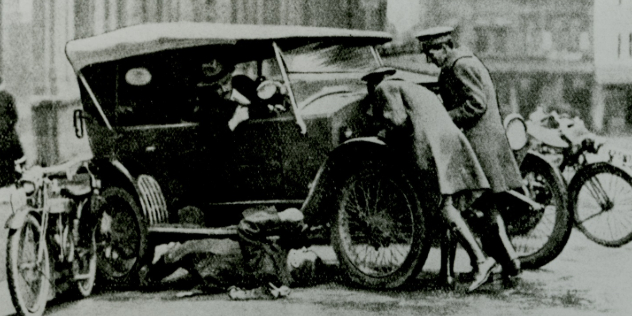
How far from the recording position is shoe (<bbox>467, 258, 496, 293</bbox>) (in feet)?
14.3

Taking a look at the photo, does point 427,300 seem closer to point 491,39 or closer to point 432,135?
point 432,135

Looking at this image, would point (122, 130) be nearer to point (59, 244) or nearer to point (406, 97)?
point (59, 244)

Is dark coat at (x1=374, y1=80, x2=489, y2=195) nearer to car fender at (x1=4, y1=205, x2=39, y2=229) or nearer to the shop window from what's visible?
car fender at (x1=4, y1=205, x2=39, y2=229)

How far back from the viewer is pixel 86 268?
16.6 ft

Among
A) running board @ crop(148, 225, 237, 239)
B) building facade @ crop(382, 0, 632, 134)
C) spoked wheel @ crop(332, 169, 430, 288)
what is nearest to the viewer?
spoked wheel @ crop(332, 169, 430, 288)

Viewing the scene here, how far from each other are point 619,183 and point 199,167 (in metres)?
3.08

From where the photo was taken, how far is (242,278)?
479 cm

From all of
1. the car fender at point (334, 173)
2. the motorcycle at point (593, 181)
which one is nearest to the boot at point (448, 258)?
the car fender at point (334, 173)

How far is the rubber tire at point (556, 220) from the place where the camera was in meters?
4.94

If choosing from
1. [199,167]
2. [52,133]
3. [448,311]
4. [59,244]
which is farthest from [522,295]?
[52,133]

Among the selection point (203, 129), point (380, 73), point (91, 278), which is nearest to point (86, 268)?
point (91, 278)

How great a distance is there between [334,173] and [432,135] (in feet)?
2.28

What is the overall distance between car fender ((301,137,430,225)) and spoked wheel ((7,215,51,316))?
159cm

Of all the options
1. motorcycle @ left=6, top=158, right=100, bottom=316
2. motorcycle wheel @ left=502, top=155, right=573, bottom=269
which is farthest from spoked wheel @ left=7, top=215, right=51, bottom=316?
motorcycle wheel @ left=502, top=155, right=573, bottom=269
